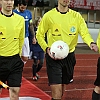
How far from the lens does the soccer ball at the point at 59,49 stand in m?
Result: 5.04

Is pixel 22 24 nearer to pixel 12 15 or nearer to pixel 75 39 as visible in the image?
pixel 12 15

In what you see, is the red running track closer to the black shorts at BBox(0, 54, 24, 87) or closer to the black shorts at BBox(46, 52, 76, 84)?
the black shorts at BBox(46, 52, 76, 84)

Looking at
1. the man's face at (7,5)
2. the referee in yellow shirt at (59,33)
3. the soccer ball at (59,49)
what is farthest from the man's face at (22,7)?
the soccer ball at (59,49)

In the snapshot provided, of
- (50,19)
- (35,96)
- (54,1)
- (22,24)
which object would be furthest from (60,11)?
(54,1)

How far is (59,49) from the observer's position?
505cm

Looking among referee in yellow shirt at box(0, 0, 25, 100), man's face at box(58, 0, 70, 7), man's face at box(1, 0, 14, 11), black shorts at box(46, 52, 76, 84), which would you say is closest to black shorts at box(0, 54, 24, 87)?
referee in yellow shirt at box(0, 0, 25, 100)

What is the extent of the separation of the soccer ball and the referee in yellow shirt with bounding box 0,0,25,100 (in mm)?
554

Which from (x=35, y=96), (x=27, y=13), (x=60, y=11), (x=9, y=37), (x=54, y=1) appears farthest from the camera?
(x=54, y=1)

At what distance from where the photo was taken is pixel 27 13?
888 centimetres

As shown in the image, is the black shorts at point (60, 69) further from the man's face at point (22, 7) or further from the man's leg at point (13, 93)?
the man's face at point (22, 7)

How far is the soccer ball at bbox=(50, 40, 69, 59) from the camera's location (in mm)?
5043

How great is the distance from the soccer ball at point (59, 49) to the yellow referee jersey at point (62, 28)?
0.23m

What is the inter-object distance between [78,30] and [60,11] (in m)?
0.41

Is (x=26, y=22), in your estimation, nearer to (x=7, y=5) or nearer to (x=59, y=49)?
(x=7, y=5)
